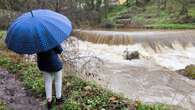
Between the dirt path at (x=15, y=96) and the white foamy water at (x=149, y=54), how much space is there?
29.7 ft

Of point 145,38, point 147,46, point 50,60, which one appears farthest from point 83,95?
point 145,38

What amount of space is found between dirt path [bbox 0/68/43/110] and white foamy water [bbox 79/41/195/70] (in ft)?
29.7

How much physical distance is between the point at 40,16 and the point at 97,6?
2970 cm

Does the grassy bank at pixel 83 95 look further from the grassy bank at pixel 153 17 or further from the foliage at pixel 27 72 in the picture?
the grassy bank at pixel 153 17

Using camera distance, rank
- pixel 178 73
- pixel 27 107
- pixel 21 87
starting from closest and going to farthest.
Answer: pixel 27 107 < pixel 21 87 < pixel 178 73

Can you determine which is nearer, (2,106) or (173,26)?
(2,106)

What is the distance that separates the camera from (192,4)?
34062mm

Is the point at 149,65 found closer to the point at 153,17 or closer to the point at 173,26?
the point at 173,26

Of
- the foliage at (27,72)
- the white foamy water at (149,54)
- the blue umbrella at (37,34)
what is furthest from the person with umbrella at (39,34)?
the white foamy water at (149,54)

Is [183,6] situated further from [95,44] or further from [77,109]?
[77,109]

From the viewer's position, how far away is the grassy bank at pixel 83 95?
6184 mm

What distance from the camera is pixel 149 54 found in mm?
19156

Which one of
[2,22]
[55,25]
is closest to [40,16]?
[55,25]

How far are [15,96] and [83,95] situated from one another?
1505 millimetres
